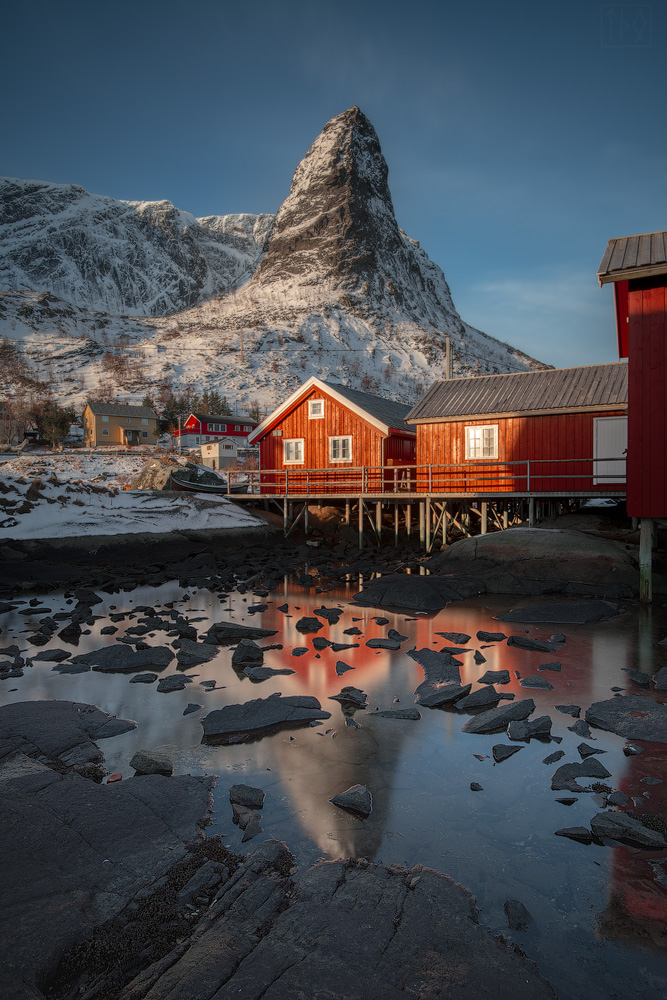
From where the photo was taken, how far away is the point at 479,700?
669cm

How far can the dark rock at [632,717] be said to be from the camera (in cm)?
573

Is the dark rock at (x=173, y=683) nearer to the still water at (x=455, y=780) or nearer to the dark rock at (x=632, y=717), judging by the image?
the still water at (x=455, y=780)

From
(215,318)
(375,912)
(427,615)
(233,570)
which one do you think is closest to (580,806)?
(375,912)

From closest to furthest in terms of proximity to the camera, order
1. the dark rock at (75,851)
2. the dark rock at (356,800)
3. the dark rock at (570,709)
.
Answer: the dark rock at (75,851) < the dark rock at (356,800) < the dark rock at (570,709)

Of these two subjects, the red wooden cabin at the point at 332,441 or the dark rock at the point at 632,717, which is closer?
the dark rock at the point at 632,717

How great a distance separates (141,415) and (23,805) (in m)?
64.7

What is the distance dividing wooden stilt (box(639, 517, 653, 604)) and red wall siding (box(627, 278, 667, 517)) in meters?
0.63

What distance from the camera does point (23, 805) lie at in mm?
4082

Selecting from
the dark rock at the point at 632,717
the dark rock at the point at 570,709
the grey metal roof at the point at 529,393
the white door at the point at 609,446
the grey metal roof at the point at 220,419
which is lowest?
the dark rock at the point at 570,709

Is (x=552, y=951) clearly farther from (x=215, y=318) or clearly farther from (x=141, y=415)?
(x=215, y=318)

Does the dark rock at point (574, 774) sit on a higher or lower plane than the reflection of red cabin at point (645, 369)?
lower

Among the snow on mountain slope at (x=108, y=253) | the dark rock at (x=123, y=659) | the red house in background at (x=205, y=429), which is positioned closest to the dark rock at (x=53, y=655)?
the dark rock at (x=123, y=659)

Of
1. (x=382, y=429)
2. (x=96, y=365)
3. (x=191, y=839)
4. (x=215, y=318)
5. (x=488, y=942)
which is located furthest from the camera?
(x=215, y=318)

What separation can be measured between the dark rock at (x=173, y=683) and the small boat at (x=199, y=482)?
19.4 meters
